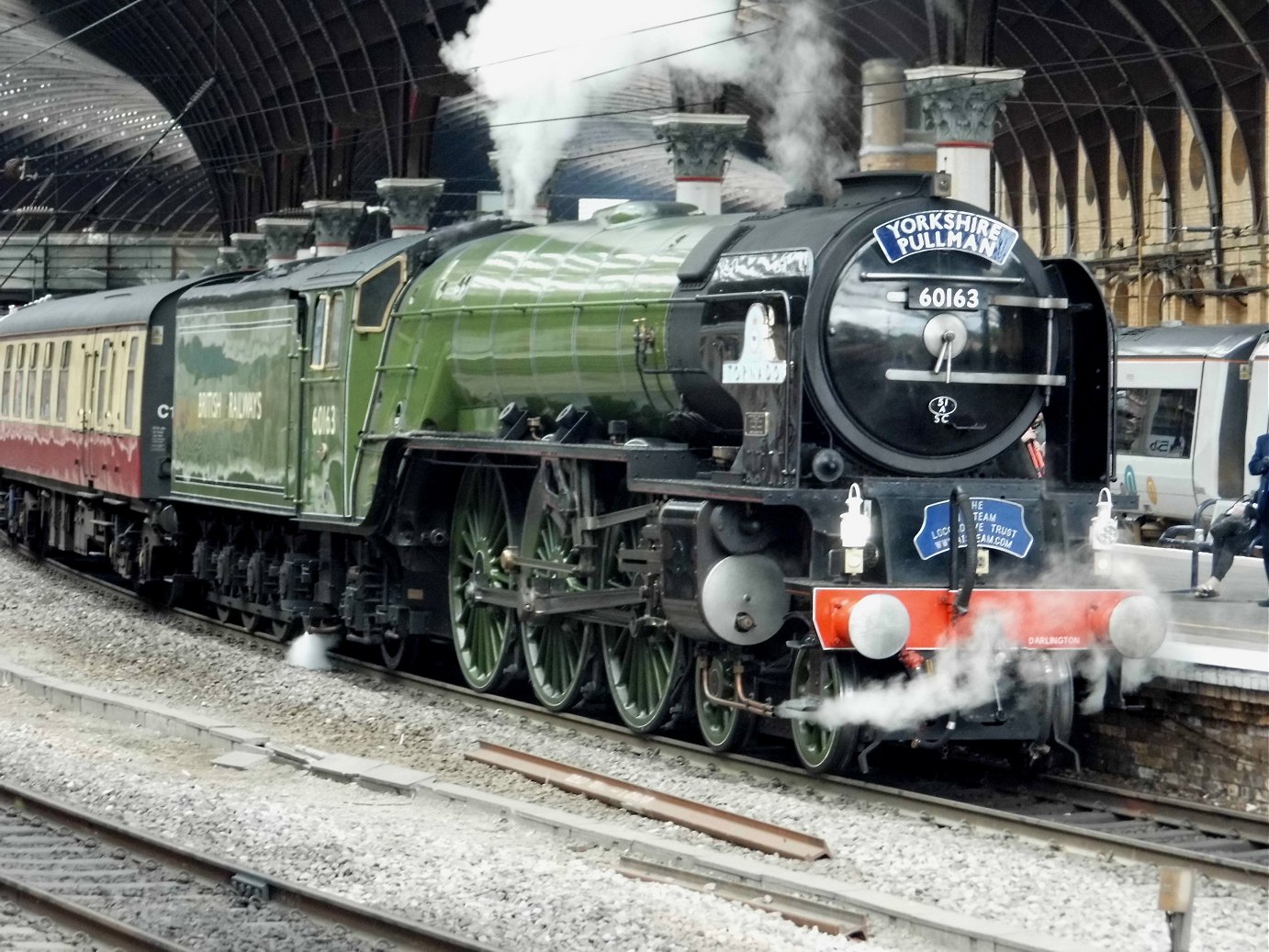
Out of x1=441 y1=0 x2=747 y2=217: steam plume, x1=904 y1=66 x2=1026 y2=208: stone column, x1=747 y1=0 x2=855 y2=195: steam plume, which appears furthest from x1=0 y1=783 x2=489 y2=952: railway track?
x1=441 y1=0 x2=747 y2=217: steam plume

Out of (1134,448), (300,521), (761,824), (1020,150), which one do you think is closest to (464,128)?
(1020,150)

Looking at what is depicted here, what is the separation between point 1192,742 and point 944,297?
2.83 metres

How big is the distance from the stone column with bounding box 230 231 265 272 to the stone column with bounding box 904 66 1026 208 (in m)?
30.6

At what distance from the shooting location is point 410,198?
34188 millimetres

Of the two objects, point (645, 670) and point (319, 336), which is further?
point (319, 336)

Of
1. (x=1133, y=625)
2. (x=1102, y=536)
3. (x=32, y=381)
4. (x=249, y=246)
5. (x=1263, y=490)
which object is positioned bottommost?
(x=1133, y=625)

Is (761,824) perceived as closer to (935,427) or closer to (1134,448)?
(935,427)

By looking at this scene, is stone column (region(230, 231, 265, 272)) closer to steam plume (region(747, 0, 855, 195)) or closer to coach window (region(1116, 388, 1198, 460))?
steam plume (region(747, 0, 855, 195))

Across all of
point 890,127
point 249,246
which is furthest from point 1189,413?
point 249,246

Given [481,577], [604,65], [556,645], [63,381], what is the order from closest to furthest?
1. [556,645]
2. [481,577]
3. [63,381]
4. [604,65]

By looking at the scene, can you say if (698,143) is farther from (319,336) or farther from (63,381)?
(319,336)

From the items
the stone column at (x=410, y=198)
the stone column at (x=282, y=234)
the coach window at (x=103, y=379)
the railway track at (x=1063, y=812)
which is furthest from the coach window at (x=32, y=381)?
the stone column at (x=282, y=234)

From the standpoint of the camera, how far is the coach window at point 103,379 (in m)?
19.5

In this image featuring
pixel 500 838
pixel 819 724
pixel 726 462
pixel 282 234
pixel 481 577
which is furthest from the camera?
pixel 282 234
